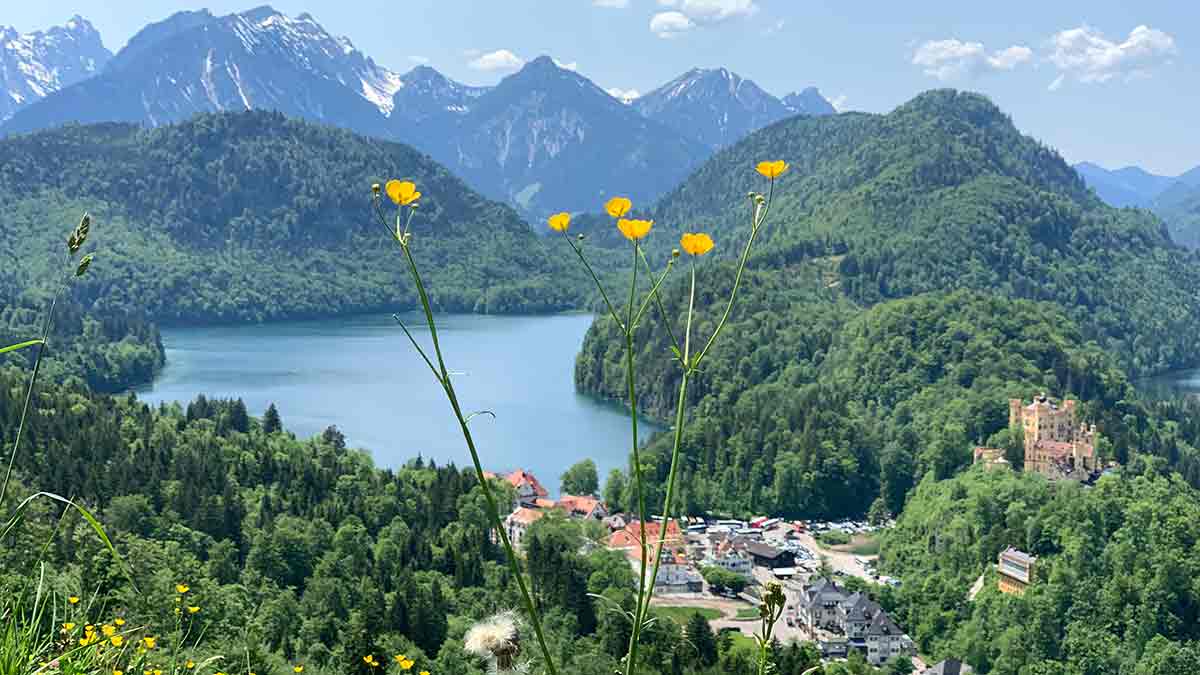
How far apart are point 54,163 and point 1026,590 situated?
116 meters

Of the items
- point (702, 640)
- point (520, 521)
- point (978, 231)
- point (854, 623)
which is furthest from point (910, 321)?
point (702, 640)

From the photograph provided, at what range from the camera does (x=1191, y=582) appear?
86.4ft

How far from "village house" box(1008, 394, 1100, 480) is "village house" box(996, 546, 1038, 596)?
7.01m

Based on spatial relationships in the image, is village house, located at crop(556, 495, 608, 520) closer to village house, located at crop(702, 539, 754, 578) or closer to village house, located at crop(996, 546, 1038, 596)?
village house, located at crop(702, 539, 754, 578)

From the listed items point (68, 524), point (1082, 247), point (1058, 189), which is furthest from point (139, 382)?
point (1058, 189)

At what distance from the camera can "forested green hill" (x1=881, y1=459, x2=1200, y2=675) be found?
25344mm

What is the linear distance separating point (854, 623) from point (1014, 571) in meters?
5.11

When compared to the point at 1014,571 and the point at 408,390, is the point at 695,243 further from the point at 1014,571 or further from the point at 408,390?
the point at 408,390

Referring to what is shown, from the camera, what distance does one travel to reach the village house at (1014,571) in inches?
1128

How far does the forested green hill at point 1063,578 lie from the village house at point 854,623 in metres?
1.20

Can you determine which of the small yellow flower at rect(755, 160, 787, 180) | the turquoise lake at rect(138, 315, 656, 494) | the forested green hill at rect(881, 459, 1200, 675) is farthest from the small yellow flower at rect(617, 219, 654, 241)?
the turquoise lake at rect(138, 315, 656, 494)

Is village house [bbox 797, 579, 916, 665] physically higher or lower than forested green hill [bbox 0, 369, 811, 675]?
lower

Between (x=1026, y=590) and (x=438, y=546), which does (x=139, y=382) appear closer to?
(x=438, y=546)

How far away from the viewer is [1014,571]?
29141mm
